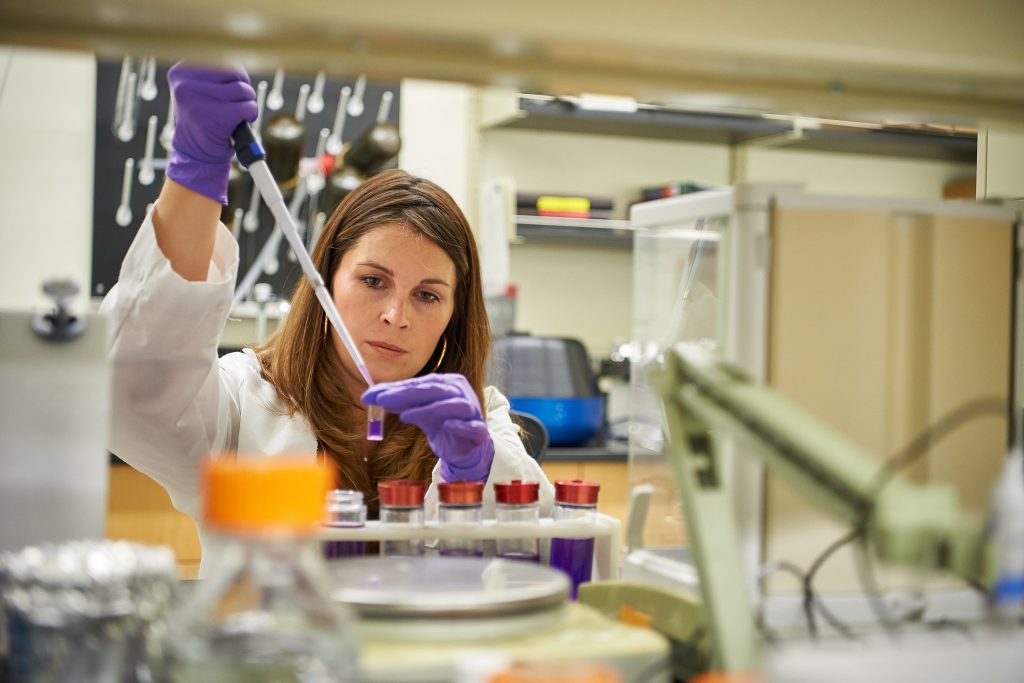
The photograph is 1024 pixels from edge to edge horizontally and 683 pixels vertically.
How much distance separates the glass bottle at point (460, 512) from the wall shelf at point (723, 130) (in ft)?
7.88

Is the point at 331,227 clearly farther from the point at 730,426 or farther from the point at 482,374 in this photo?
the point at 730,426

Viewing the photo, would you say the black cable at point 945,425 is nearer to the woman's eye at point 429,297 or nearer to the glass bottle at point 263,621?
the glass bottle at point 263,621

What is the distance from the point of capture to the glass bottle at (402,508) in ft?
2.92

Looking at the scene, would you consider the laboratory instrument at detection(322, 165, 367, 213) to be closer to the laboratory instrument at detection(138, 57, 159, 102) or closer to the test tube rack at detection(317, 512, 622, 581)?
the laboratory instrument at detection(138, 57, 159, 102)

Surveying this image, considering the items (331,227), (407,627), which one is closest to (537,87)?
(407,627)

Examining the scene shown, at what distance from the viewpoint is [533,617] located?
2.07ft

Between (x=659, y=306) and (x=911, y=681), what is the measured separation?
1.84ft

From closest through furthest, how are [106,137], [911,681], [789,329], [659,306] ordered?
[911,681] < [789,329] < [659,306] < [106,137]

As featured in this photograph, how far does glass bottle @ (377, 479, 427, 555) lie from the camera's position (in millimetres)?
890

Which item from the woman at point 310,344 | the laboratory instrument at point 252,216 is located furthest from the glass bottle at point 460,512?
the laboratory instrument at point 252,216

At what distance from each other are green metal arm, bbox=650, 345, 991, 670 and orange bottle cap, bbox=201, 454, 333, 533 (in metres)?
0.25

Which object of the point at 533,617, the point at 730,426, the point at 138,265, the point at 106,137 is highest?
the point at 106,137

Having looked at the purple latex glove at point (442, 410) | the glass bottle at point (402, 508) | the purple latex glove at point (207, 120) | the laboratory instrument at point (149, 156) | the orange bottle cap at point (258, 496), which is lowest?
the glass bottle at point (402, 508)

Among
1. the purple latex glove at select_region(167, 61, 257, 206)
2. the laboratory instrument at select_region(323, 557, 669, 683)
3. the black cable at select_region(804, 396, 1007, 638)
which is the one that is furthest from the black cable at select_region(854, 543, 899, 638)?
the purple latex glove at select_region(167, 61, 257, 206)
